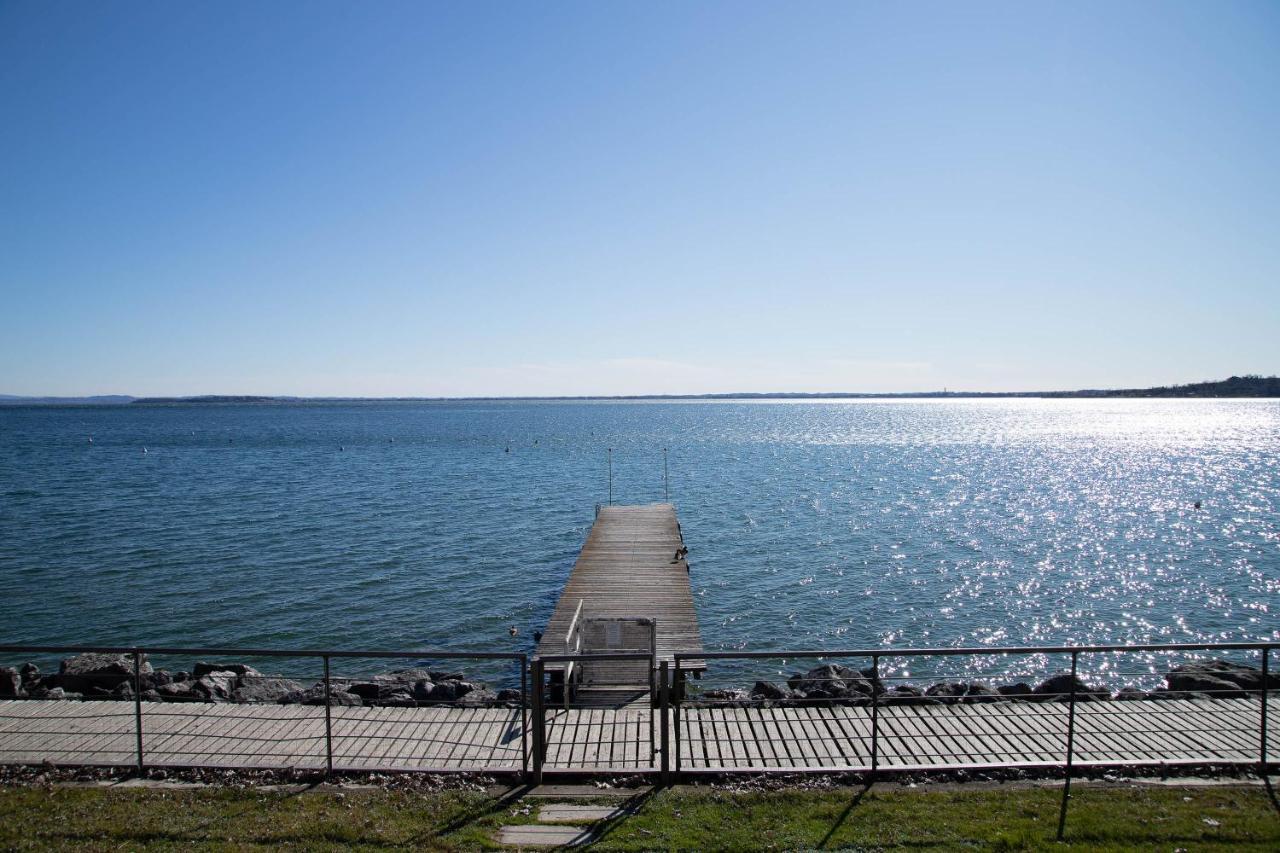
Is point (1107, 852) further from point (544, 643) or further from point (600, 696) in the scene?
point (544, 643)

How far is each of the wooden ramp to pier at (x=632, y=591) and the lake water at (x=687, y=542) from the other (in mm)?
1510

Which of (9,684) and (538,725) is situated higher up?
(538,725)

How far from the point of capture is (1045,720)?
31.0 ft

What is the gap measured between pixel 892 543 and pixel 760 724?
27.0 metres

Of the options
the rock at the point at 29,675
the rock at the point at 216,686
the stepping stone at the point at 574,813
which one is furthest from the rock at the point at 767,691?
the rock at the point at 29,675

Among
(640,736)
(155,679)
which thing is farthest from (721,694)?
(155,679)

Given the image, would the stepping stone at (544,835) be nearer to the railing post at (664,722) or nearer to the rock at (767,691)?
the railing post at (664,722)

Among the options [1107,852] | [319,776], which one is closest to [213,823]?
[319,776]

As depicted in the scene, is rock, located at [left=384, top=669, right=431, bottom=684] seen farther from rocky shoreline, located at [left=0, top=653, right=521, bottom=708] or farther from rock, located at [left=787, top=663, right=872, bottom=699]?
rock, located at [left=787, top=663, right=872, bottom=699]

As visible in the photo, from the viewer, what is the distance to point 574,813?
280 inches

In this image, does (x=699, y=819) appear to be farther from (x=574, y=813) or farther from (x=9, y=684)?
(x=9, y=684)

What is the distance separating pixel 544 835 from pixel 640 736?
262cm

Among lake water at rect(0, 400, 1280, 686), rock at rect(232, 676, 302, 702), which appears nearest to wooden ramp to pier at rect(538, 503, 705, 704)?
lake water at rect(0, 400, 1280, 686)

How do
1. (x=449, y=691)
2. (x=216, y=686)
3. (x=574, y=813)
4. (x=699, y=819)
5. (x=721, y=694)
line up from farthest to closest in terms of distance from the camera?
(x=721, y=694) → (x=449, y=691) → (x=216, y=686) → (x=574, y=813) → (x=699, y=819)
